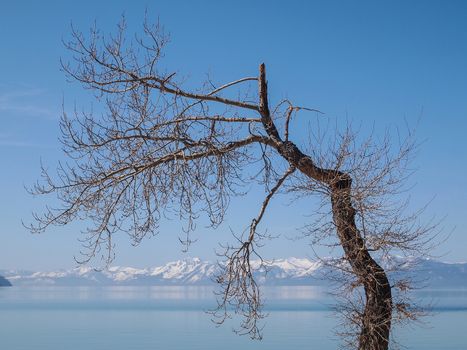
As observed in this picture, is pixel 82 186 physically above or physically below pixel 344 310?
above

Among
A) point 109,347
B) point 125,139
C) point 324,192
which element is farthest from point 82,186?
point 109,347

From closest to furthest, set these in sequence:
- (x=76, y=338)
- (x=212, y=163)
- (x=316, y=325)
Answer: (x=212, y=163) → (x=76, y=338) → (x=316, y=325)

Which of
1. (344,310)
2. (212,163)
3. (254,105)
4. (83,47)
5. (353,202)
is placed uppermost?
(83,47)

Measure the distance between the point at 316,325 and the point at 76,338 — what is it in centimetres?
1918

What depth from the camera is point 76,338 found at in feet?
155

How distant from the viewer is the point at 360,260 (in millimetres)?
9195

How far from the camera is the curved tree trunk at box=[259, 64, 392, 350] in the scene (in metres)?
9.14

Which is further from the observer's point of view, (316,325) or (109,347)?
(316,325)

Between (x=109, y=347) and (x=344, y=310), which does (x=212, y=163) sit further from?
(x=109, y=347)

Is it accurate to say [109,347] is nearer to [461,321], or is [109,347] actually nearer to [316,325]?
[316,325]

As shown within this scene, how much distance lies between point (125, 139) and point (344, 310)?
3484 millimetres

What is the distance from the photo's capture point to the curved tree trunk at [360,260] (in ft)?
30.0

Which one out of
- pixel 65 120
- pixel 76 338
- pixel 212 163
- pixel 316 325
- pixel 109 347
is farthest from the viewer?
pixel 316 325

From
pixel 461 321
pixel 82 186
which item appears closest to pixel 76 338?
pixel 461 321
